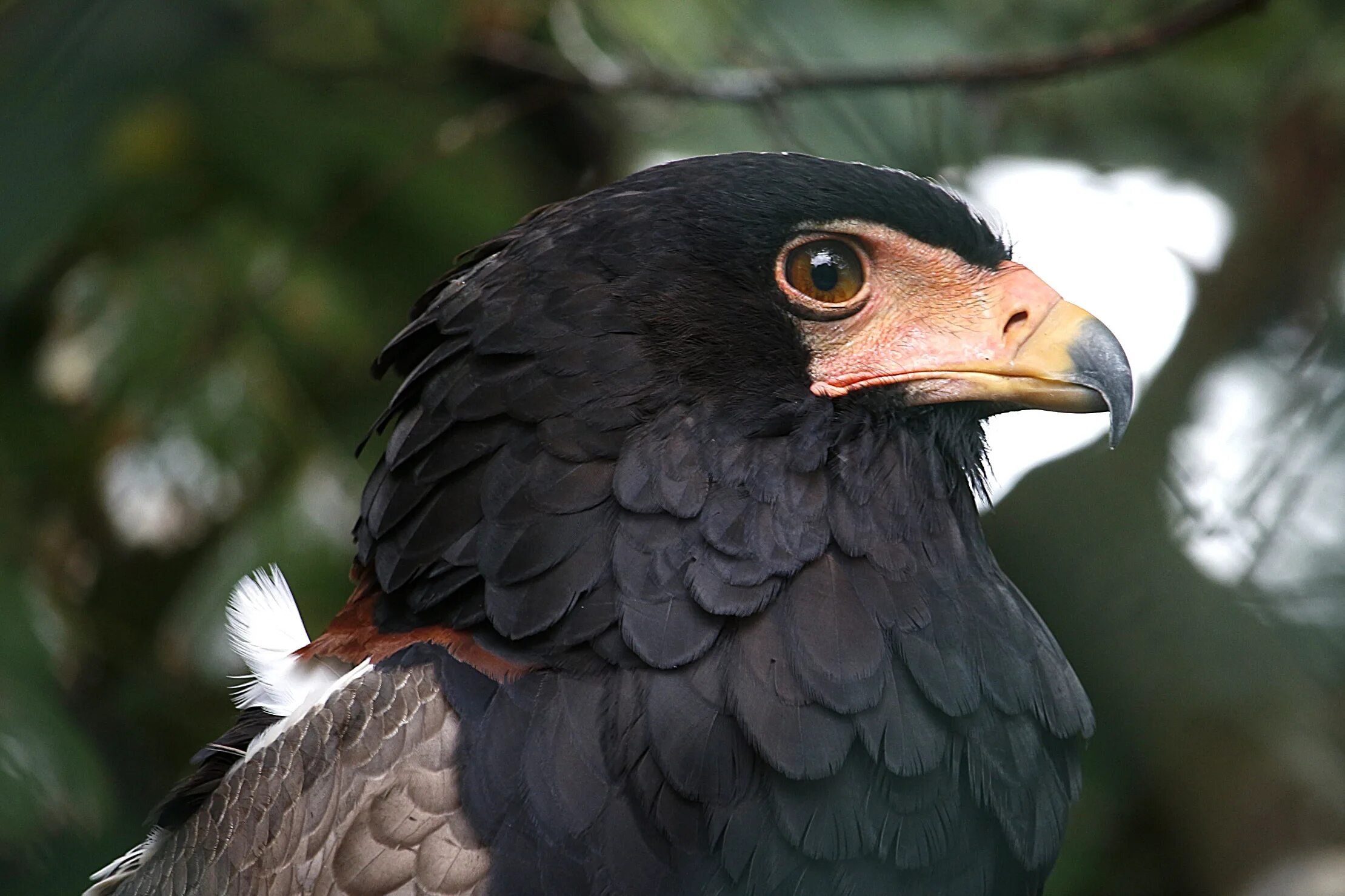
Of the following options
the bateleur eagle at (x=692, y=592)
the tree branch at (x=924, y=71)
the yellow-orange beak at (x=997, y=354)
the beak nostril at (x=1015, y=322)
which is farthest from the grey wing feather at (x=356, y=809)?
the tree branch at (x=924, y=71)

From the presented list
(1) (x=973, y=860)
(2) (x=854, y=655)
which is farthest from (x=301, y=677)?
(1) (x=973, y=860)

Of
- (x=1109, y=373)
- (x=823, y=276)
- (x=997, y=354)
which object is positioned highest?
(x=823, y=276)

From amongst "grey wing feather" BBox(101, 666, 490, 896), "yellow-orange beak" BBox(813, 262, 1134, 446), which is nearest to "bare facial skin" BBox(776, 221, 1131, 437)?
"yellow-orange beak" BBox(813, 262, 1134, 446)

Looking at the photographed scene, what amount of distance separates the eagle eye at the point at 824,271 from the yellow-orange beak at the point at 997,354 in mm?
71

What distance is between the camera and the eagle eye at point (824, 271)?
2365 mm

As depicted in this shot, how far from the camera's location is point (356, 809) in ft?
6.79

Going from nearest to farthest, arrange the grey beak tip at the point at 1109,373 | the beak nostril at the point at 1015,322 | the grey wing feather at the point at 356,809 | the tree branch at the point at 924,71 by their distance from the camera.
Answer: the grey wing feather at the point at 356,809, the grey beak tip at the point at 1109,373, the beak nostril at the point at 1015,322, the tree branch at the point at 924,71

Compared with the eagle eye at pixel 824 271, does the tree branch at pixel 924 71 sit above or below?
above

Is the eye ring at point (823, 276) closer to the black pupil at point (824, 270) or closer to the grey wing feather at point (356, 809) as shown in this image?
the black pupil at point (824, 270)

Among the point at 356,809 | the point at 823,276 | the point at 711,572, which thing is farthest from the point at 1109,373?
the point at 356,809

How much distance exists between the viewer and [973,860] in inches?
86.0

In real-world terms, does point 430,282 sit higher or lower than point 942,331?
higher

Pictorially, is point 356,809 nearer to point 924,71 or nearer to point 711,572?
Result: point 711,572

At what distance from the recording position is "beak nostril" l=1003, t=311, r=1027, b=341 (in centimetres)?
233
